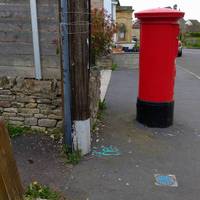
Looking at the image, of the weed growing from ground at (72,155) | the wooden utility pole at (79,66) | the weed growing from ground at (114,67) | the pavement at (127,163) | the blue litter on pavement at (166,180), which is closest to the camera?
the pavement at (127,163)

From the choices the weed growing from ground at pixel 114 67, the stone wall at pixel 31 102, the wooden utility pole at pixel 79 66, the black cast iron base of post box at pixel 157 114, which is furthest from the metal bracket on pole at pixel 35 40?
the weed growing from ground at pixel 114 67

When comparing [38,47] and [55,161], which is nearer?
[55,161]

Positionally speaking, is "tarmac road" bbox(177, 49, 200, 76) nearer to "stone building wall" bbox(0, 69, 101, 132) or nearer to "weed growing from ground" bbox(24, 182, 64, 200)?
"stone building wall" bbox(0, 69, 101, 132)

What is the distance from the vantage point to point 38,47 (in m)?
5.09

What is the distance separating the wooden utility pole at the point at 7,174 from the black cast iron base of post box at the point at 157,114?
10.5 ft

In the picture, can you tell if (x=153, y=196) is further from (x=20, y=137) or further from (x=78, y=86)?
(x=20, y=137)

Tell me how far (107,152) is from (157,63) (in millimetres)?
1817

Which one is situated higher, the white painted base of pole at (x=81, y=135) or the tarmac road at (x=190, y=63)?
the white painted base of pole at (x=81, y=135)

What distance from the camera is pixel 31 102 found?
531cm

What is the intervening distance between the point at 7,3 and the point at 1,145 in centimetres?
284

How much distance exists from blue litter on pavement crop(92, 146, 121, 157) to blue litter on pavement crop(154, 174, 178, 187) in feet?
2.66

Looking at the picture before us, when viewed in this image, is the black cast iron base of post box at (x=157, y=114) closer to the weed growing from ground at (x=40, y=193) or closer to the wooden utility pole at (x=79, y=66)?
the wooden utility pole at (x=79, y=66)

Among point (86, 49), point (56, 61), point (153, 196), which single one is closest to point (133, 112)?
point (56, 61)

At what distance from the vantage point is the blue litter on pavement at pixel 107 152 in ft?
15.6
